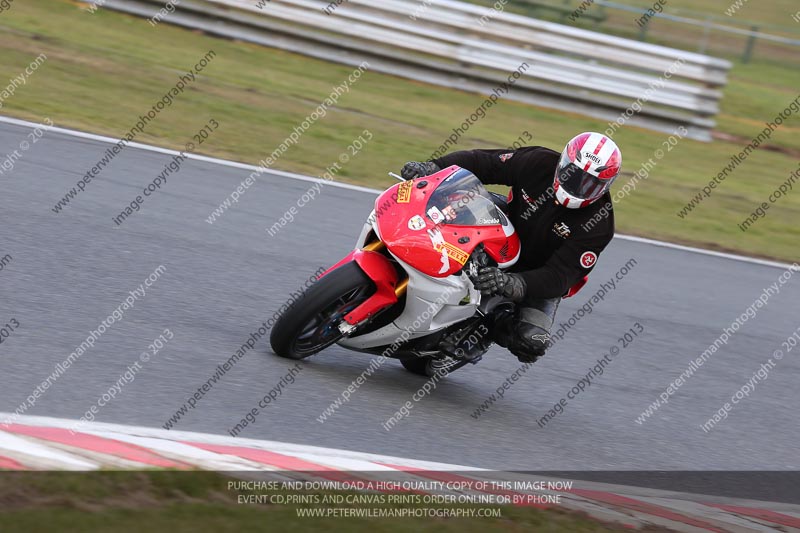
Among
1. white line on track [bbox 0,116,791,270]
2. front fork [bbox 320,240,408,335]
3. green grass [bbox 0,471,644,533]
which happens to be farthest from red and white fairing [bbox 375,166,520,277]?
white line on track [bbox 0,116,791,270]

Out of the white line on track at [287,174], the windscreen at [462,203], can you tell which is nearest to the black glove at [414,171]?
the windscreen at [462,203]

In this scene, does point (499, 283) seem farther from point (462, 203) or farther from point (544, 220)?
point (544, 220)

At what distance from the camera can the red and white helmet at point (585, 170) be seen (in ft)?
18.7

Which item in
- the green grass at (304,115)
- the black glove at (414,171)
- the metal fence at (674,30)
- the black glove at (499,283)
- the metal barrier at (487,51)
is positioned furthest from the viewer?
the metal fence at (674,30)

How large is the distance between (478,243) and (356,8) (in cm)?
1129

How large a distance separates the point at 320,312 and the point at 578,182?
5.09 ft

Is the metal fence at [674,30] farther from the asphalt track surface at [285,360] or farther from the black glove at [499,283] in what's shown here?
the black glove at [499,283]

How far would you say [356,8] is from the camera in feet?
53.7

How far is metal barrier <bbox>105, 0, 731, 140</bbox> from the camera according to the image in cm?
1623

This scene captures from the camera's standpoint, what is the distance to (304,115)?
530 inches

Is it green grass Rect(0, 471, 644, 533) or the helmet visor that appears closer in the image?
green grass Rect(0, 471, 644, 533)

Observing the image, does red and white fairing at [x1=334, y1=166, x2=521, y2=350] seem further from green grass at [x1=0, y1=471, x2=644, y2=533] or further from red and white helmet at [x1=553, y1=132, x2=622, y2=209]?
green grass at [x1=0, y1=471, x2=644, y2=533]

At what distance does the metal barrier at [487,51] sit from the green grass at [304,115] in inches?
9.7

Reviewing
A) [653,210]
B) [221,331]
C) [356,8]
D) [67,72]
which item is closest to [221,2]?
[356,8]
